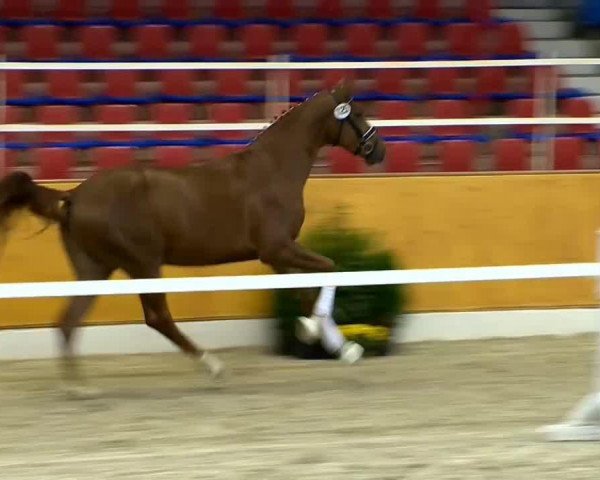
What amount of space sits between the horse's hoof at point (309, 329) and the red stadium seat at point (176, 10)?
192 inches

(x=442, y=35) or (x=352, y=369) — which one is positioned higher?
(x=442, y=35)

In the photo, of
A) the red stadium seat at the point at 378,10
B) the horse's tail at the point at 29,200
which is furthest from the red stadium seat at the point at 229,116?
the red stadium seat at the point at 378,10

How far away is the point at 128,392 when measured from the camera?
6.58 meters

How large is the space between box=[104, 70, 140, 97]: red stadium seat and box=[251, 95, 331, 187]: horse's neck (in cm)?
296

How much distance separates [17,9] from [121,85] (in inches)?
78.8

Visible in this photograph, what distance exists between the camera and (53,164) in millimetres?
8320

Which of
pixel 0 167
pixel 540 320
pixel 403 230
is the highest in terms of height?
pixel 0 167

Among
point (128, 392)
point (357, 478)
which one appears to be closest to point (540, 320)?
point (128, 392)

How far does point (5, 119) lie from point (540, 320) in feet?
14.1

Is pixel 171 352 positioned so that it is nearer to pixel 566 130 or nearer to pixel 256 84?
pixel 256 84

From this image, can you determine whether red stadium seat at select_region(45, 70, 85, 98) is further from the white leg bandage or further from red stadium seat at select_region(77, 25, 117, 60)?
the white leg bandage

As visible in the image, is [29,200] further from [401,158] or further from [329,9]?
[329,9]

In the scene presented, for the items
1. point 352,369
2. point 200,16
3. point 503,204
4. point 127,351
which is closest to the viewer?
point 352,369

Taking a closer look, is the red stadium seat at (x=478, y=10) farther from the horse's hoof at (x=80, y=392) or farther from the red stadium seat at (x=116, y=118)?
the horse's hoof at (x=80, y=392)
